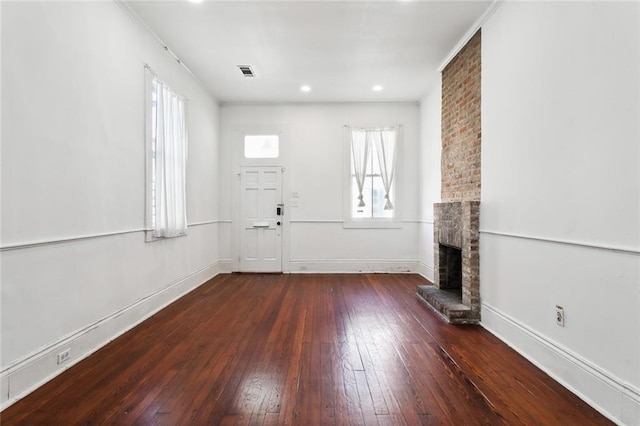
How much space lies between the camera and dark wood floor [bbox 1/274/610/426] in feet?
5.71

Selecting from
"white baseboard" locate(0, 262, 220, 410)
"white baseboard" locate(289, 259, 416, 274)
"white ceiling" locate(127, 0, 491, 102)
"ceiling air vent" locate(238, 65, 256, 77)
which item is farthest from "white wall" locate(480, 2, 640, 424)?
"white baseboard" locate(0, 262, 220, 410)

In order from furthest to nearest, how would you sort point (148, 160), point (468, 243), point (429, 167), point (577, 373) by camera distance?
point (429, 167)
point (148, 160)
point (468, 243)
point (577, 373)

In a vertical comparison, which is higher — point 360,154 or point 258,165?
point 360,154

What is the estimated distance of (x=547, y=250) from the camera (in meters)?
2.28

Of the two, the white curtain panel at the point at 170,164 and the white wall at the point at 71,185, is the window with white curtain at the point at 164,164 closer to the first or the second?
the white curtain panel at the point at 170,164

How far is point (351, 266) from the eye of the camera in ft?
18.6

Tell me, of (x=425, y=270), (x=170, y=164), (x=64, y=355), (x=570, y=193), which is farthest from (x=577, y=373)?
(x=170, y=164)

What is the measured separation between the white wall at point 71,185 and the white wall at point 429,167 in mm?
3843

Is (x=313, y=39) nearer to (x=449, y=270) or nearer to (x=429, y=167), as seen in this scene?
(x=429, y=167)

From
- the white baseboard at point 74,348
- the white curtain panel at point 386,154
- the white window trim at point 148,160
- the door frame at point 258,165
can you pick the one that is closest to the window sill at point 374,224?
the white curtain panel at point 386,154

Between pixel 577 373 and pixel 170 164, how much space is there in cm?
418

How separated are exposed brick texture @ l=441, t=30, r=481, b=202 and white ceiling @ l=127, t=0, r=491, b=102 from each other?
0.26 meters

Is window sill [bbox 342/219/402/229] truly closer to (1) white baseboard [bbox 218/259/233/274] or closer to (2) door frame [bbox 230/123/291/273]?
(2) door frame [bbox 230/123/291/273]

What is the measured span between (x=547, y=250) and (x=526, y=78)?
1.39 meters
